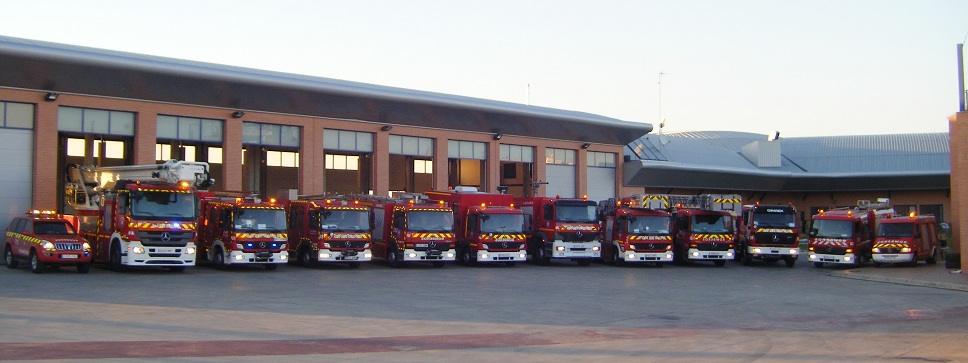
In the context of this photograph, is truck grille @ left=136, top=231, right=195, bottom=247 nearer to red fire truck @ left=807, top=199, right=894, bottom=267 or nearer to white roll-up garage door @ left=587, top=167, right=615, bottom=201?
red fire truck @ left=807, top=199, right=894, bottom=267

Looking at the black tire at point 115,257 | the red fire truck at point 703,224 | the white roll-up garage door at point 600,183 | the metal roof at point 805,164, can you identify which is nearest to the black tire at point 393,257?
the black tire at point 115,257

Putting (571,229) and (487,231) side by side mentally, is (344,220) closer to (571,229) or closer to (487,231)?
(487,231)

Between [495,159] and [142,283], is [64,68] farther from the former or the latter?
[495,159]

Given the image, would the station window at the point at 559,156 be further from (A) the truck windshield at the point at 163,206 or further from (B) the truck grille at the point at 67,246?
(B) the truck grille at the point at 67,246

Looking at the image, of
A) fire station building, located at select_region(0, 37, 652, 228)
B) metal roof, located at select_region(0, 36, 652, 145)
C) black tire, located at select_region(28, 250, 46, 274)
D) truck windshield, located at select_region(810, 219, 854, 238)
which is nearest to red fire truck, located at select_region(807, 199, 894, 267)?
truck windshield, located at select_region(810, 219, 854, 238)

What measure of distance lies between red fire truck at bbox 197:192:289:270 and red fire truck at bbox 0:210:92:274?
14.2 ft

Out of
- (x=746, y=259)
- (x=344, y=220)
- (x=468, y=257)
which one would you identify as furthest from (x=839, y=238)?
(x=344, y=220)

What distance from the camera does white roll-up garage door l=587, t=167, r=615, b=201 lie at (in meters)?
58.6

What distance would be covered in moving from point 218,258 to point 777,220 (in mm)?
22104

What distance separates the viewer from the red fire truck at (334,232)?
32.9m

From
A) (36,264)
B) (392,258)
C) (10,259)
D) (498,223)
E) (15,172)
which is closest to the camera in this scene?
(36,264)

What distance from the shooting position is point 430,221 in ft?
113

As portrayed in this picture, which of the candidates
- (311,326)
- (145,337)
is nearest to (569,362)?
(311,326)

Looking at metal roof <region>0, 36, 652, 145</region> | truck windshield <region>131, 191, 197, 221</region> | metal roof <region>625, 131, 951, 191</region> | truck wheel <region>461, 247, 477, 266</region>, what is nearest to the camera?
truck windshield <region>131, 191, 197, 221</region>
